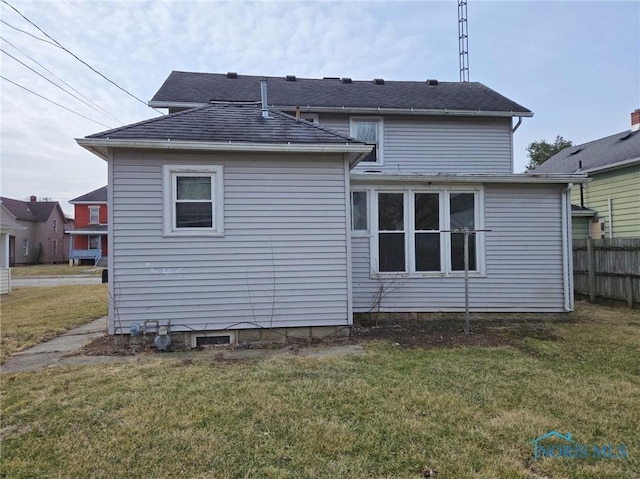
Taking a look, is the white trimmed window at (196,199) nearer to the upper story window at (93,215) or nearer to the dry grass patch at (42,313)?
the dry grass patch at (42,313)

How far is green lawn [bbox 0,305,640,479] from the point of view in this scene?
8.27 ft

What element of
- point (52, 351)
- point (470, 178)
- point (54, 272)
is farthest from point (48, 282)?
point (470, 178)

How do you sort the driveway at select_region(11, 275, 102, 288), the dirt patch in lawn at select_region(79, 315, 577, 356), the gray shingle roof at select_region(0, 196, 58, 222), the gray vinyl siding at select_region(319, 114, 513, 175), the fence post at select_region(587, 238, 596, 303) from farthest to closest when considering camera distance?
the gray shingle roof at select_region(0, 196, 58, 222) → the driveway at select_region(11, 275, 102, 288) → the gray vinyl siding at select_region(319, 114, 513, 175) → the fence post at select_region(587, 238, 596, 303) → the dirt patch in lawn at select_region(79, 315, 577, 356)

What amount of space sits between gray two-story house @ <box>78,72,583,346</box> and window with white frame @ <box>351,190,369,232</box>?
3 centimetres

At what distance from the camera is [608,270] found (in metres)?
9.41

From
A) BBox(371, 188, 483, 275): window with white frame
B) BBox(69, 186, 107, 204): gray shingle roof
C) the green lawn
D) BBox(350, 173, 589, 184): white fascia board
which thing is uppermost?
BBox(69, 186, 107, 204): gray shingle roof

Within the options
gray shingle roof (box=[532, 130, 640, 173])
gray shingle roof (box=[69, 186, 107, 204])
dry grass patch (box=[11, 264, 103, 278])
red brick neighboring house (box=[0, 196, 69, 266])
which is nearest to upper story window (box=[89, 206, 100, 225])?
gray shingle roof (box=[69, 186, 107, 204])

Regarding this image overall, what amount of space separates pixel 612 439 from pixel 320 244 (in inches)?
170

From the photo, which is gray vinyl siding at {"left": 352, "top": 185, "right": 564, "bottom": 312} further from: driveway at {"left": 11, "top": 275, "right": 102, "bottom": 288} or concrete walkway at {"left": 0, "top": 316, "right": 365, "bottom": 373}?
driveway at {"left": 11, "top": 275, "right": 102, "bottom": 288}

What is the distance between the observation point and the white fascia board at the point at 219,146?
17.7ft

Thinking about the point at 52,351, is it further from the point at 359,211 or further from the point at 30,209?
the point at 30,209

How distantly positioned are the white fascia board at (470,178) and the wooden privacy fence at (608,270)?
336 centimetres

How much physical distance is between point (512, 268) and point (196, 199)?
650 centimetres

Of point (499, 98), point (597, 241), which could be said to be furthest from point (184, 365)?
point (499, 98)
